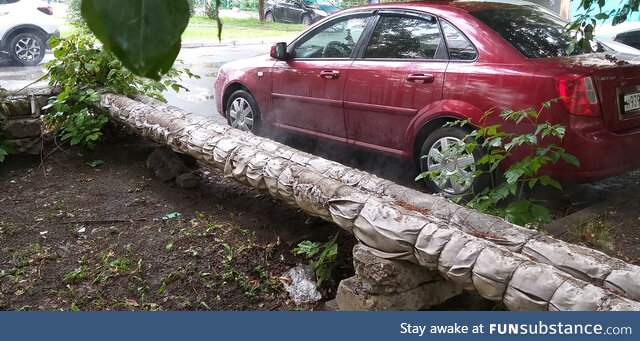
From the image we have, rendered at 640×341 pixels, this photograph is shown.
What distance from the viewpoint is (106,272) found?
3.42m

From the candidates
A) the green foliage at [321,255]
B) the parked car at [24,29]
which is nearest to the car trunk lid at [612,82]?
the green foliage at [321,255]

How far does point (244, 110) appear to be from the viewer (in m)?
5.79

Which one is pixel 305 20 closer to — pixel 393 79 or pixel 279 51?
pixel 279 51

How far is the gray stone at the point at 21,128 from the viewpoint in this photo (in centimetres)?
500

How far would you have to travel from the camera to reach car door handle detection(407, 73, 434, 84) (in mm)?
4254

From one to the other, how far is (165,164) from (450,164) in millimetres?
2368

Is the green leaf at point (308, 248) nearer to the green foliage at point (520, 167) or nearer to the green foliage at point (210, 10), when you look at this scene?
the green foliage at point (520, 167)

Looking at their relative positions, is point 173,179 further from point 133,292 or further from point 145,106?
point 133,292

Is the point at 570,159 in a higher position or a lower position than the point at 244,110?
higher

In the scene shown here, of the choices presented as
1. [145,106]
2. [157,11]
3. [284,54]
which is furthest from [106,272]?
[157,11]

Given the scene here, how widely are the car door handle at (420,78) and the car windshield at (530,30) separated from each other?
22.6 inches

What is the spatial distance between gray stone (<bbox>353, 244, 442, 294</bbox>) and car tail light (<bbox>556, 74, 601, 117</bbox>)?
160 centimetres

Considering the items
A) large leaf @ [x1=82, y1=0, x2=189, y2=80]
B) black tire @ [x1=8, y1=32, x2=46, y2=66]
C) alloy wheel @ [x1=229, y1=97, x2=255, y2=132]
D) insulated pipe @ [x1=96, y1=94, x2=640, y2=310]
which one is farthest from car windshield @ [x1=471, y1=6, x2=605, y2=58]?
black tire @ [x1=8, y1=32, x2=46, y2=66]

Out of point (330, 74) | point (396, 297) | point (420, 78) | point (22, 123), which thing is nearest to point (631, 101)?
point (420, 78)
